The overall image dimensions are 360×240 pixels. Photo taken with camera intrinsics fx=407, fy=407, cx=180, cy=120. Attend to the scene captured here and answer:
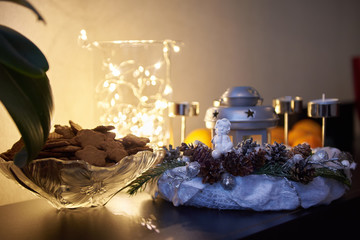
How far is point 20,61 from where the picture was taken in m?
0.54

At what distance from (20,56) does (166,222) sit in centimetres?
39

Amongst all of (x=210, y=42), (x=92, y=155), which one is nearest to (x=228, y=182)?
(x=92, y=155)

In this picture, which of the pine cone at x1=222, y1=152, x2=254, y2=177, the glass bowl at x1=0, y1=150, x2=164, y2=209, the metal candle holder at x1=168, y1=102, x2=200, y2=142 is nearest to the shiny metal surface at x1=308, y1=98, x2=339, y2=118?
the metal candle holder at x1=168, y1=102, x2=200, y2=142

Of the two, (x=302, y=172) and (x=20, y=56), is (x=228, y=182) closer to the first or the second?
(x=302, y=172)

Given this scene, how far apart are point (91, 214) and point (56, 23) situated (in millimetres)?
643

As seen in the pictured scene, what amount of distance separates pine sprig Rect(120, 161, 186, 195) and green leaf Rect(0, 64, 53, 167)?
0.95 ft

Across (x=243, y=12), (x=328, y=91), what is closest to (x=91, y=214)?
(x=243, y=12)

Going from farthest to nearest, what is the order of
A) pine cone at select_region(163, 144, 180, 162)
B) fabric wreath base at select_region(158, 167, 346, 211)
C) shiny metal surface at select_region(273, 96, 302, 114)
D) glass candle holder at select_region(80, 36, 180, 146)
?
shiny metal surface at select_region(273, 96, 302, 114), glass candle holder at select_region(80, 36, 180, 146), pine cone at select_region(163, 144, 180, 162), fabric wreath base at select_region(158, 167, 346, 211)

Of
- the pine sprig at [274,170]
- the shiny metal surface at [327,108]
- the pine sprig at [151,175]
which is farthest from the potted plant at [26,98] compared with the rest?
the shiny metal surface at [327,108]

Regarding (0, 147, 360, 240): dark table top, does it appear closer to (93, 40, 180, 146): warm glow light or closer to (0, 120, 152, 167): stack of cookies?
(0, 120, 152, 167): stack of cookies

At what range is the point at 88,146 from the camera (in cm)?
75

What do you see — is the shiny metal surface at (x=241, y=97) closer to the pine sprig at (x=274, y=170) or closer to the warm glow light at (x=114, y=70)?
the pine sprig at (x=274, y=170)

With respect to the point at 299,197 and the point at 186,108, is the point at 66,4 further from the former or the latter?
the point at 299,197

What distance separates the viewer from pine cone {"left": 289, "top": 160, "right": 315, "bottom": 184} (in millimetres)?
827
